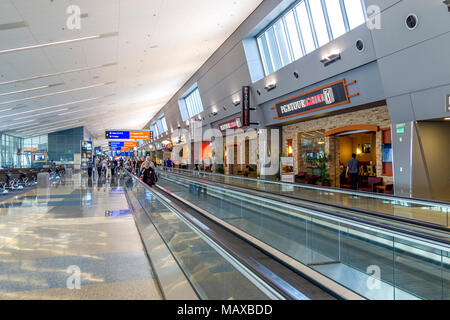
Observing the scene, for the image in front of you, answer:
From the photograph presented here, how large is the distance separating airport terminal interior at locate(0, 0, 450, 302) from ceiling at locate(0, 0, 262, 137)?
3.9 inches

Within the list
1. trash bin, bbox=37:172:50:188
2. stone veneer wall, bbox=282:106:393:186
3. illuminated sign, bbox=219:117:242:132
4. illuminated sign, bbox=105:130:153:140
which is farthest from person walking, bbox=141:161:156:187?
illuminated sign, bbox=105:130:153:140

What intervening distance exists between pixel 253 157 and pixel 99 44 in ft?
42.5

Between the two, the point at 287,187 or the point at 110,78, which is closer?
the point at 287,187

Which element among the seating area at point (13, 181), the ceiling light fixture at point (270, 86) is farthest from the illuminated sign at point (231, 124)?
the seating area at point (13, 181)

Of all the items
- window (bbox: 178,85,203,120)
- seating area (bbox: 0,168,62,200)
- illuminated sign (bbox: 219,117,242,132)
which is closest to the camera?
seating area (bbox: 0,168,62,200)

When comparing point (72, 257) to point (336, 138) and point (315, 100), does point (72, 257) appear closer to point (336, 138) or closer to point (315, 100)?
point (315, 100)

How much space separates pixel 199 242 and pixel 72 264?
2669 mm

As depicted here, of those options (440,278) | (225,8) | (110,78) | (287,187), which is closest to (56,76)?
(110,78)

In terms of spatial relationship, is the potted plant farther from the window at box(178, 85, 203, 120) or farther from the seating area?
the window at box(178, 85, 203, 120)

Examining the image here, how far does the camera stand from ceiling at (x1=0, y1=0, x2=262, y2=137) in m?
10.1

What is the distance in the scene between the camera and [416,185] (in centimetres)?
1012

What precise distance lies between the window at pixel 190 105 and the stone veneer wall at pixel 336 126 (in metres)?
14.5
